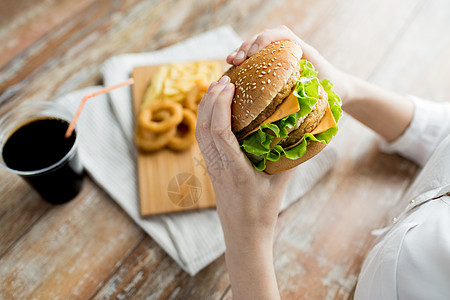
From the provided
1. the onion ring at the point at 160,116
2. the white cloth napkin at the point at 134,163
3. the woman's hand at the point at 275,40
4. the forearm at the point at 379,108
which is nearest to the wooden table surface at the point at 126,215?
the white cloth napkin at the point at 134,163

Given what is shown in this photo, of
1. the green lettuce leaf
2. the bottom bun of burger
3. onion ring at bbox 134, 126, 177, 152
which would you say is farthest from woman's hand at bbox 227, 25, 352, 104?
onion ring at bbox 134, 126, 177, 152

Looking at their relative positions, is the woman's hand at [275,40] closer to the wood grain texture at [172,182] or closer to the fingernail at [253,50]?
the fingernail at [253,50]

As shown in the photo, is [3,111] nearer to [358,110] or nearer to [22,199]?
[22,199]

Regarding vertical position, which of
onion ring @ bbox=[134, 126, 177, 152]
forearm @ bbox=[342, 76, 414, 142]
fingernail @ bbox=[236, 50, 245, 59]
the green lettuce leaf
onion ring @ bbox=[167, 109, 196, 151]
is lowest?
forearm @ bbox=[342, 76, 414, 142]

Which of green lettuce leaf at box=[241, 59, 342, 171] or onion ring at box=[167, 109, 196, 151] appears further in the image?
onion ring at box=[167, 109, 196, 151]

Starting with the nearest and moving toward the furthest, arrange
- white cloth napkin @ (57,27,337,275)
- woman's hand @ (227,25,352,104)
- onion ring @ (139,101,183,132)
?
1. woman's hand @ (227,25,352,104)
2. white cloth napkin @ (57,27,337,275)
3. onion ring @ (139,101,183,132)

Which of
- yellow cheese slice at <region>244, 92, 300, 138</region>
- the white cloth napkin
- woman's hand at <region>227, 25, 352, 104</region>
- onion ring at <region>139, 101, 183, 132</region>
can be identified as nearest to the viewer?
yellow cheese slice at <region>244, 92, 300, 138</region>

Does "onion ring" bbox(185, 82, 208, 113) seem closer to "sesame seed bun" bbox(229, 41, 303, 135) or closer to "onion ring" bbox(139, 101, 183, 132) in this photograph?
"onion ring" bbox(139, 101, 183, 132)

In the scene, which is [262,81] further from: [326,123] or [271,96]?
[326,123]
